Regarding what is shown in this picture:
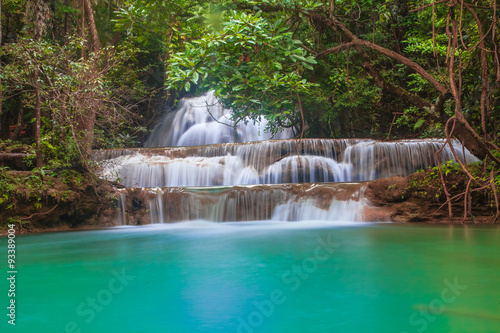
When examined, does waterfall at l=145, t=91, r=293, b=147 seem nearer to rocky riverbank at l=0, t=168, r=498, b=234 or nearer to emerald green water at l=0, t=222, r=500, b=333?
rocky riverbank at l=0, t=168, r=498, b=234

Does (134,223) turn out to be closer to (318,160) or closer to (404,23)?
(318,160)

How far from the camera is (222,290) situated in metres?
2.90

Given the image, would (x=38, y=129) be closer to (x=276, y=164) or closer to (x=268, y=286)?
(x=276, y=164)

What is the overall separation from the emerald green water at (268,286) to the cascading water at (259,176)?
9.72ft

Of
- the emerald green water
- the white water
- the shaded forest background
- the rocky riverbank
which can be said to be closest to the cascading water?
the white water

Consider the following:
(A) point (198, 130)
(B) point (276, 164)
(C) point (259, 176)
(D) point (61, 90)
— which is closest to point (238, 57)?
(D) point (61, 90)

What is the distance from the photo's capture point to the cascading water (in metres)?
8.34

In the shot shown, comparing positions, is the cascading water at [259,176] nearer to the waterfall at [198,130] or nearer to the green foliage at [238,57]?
the green foliage at [238,57]

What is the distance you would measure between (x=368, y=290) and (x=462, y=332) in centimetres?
81

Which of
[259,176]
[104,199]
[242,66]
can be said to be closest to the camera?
[242,66]

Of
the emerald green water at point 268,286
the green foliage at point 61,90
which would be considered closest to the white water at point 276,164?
the green foliage at point 61,90

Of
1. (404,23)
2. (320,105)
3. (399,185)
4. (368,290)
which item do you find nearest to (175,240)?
(368,290)

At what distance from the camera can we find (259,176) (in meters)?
11.0

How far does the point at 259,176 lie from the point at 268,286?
806 centimetres
